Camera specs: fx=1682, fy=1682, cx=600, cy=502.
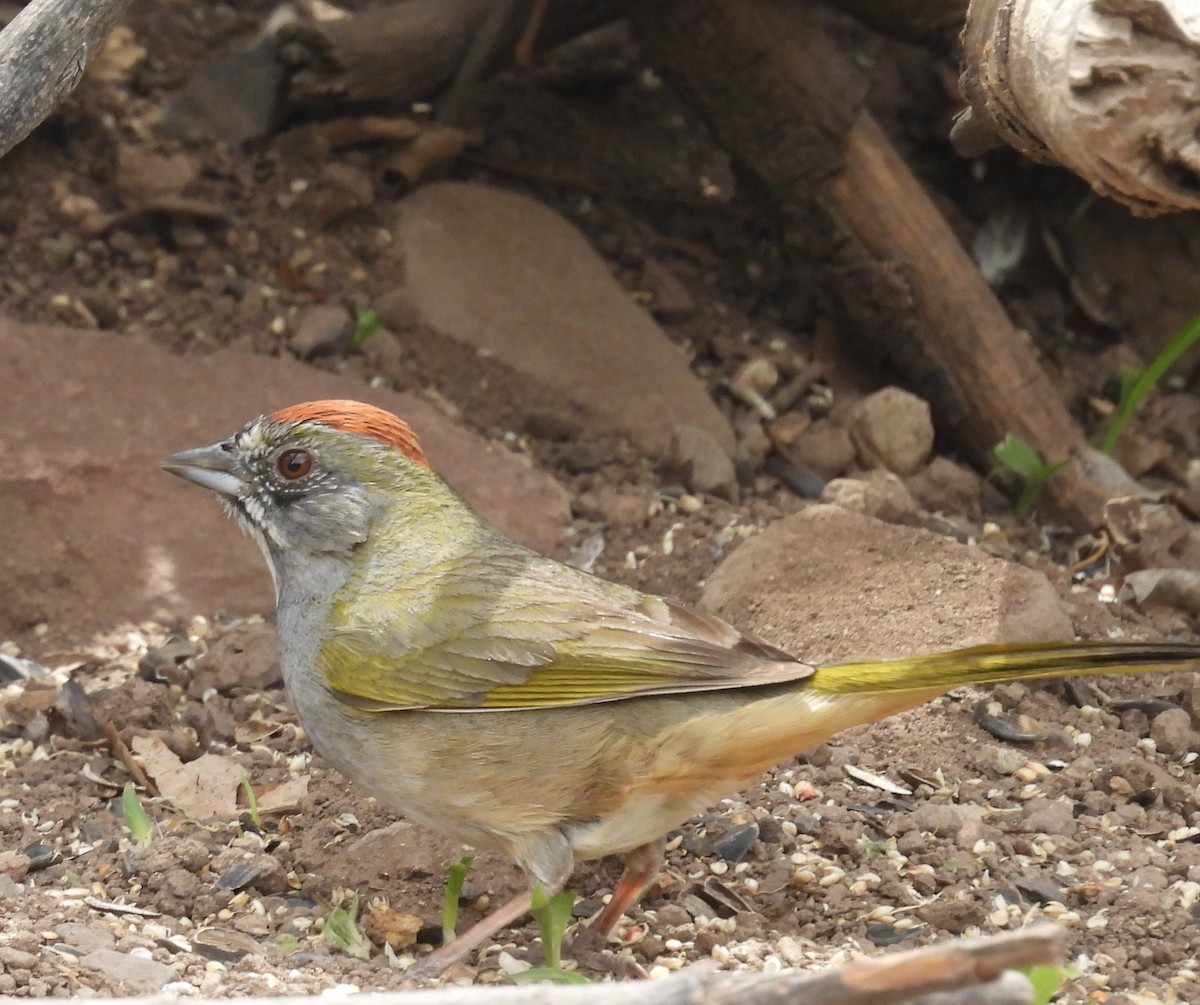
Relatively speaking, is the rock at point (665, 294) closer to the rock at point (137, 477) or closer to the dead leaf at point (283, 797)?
the rock at point (137, 477)

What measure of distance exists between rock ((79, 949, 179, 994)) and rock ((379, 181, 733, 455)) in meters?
3.19

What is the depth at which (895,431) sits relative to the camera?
630cm

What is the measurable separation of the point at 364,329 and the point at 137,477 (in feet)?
3.67

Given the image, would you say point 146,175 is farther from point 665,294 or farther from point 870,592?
point 870,592

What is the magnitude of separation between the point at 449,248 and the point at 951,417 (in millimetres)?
2076

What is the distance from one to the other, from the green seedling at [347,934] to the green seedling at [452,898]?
0.18 m

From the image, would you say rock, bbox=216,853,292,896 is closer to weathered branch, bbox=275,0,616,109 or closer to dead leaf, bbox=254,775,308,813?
dead leaf, bbox=254,775,308,813

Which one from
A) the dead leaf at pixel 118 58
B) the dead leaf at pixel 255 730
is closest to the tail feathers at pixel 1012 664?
the dead leaf at pixel 255 730

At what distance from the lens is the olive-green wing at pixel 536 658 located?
3824 mm

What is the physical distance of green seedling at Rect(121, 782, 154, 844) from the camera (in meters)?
4.14

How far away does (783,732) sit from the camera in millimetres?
3688

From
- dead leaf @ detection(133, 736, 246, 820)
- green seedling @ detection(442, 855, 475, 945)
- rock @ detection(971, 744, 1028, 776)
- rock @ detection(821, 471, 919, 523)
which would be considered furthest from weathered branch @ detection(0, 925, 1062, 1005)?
rock @ detection(821, 471, 919, 523)

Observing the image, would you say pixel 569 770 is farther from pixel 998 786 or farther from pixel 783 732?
pixel 998 786

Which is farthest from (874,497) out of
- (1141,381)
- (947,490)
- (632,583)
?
(1141,381)
